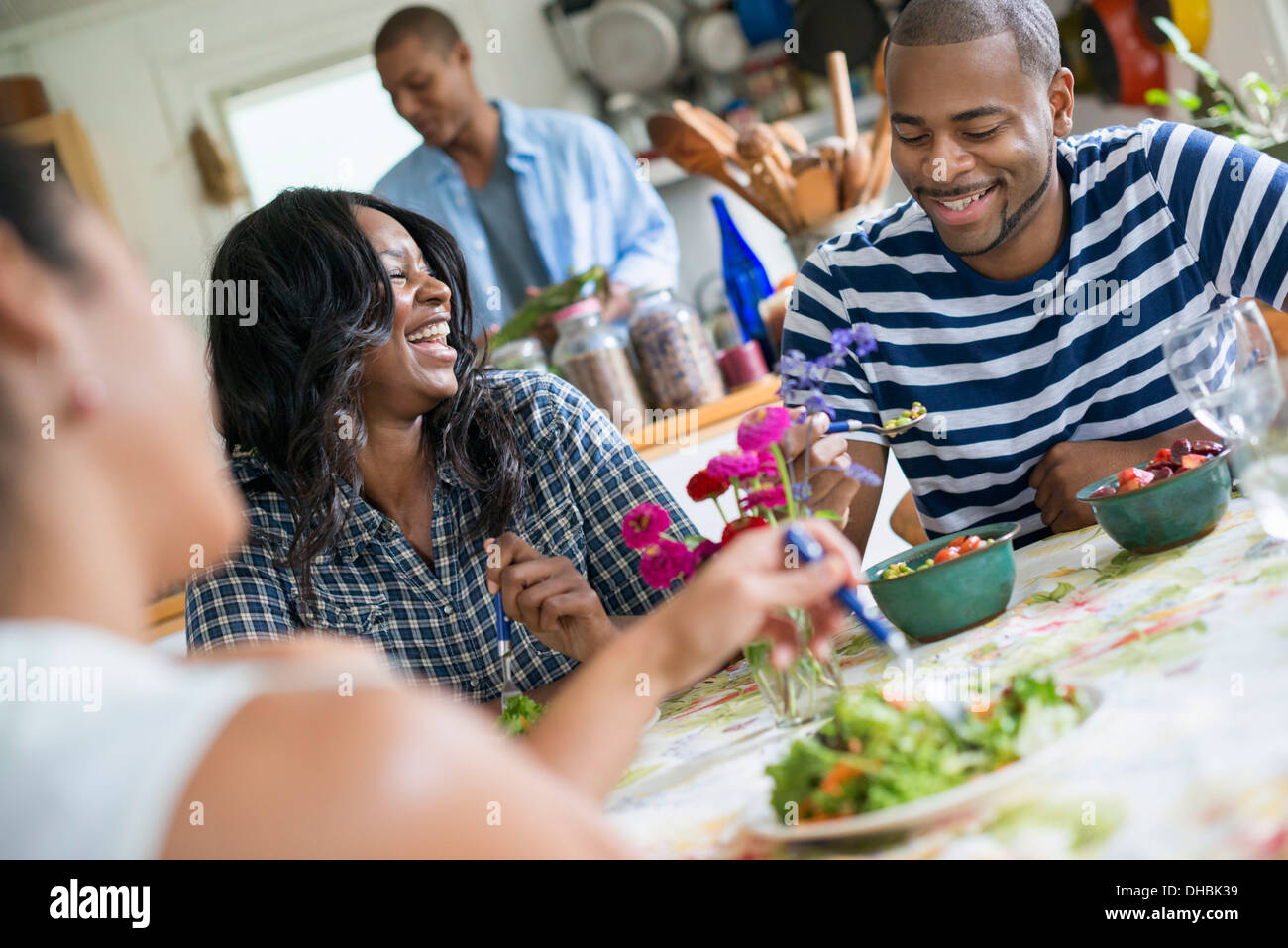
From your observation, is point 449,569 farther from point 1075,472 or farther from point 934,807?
point 934,807

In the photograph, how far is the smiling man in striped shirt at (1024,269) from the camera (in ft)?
4.41

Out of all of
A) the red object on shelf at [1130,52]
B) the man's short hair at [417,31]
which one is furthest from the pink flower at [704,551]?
the red object on shelf at [1130,52]

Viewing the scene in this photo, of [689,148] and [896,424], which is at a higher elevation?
[689,148]

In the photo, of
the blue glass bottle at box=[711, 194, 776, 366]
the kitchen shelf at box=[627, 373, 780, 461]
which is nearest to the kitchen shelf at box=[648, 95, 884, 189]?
the blue glass bottle at box=[711, 194, 776, 366]

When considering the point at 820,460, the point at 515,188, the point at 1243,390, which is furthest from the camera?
the point at 515,188

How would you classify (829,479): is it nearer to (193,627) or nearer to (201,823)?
(193,627)

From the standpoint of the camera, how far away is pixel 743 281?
253 cm

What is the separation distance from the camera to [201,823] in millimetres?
423

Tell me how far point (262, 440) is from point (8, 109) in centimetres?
282

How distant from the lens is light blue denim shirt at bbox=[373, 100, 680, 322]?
3141mm

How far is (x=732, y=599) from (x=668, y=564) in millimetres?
235

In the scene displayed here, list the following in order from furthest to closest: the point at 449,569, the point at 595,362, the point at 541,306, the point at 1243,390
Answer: the point at 541,306, the point at 595,362, the point at 449,569, the point at 1243,390

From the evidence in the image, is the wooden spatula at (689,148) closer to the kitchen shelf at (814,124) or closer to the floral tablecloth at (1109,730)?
the kitchen shelf at (814,124)

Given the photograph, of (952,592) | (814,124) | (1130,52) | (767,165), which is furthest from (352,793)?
(814,124)
